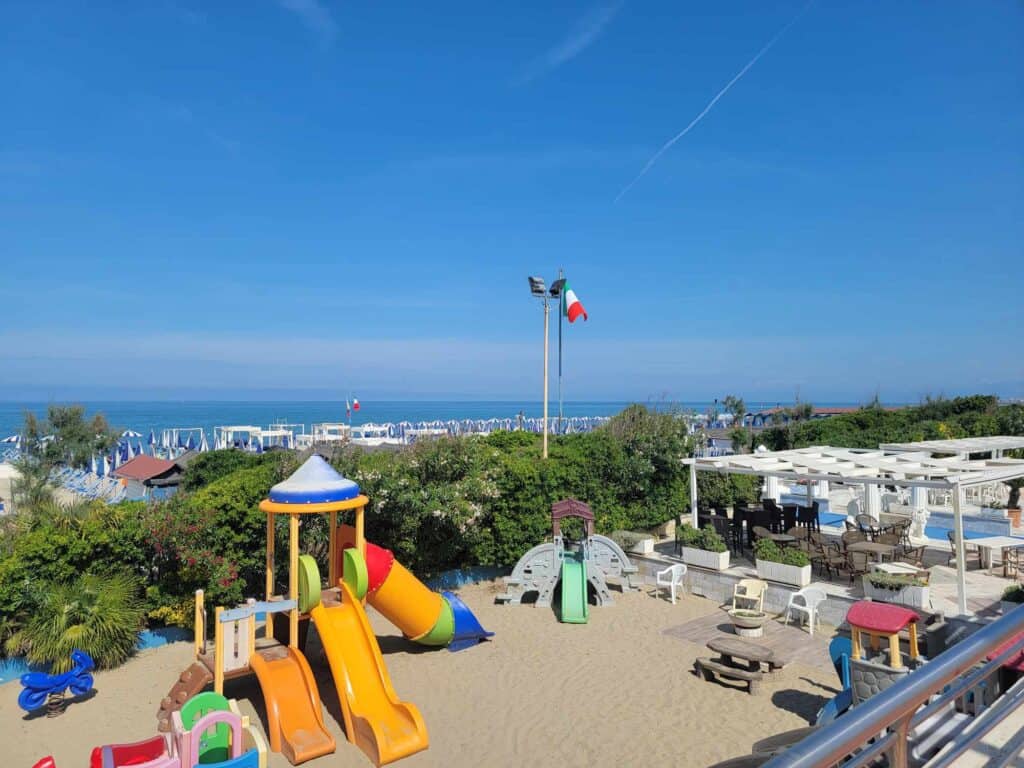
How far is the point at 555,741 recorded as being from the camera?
22.2ft

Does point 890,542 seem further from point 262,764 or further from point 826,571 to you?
point 262,764

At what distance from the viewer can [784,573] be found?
11133mm

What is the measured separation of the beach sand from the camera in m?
6.57

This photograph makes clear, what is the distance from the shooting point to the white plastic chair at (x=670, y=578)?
11.7m

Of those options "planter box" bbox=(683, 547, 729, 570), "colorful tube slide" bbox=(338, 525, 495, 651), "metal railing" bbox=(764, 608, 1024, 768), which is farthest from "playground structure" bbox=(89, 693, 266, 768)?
"planter box" bbox=(683, 547, 729, 570)

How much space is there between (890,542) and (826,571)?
124 centimetres

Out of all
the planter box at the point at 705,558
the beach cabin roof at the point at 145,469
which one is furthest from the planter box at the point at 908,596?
the beach cabin roof at the point at 145,469

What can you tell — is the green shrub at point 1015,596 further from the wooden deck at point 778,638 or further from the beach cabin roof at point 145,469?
the beach cabin roof at point 145,469

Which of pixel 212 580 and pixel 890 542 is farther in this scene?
pixel 890 542

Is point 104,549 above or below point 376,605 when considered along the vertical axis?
above

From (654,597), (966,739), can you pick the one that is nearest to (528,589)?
(654,597)

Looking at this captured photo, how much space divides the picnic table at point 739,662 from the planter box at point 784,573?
280 cm

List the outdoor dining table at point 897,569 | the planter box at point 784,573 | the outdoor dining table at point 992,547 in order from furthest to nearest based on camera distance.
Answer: the outdoor dining table at point 992,547 → the planter box at point 784,573 → the outdoor dining table at point 897,569

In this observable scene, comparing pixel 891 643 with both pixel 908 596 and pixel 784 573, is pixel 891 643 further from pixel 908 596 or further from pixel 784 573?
pixel 784 573
